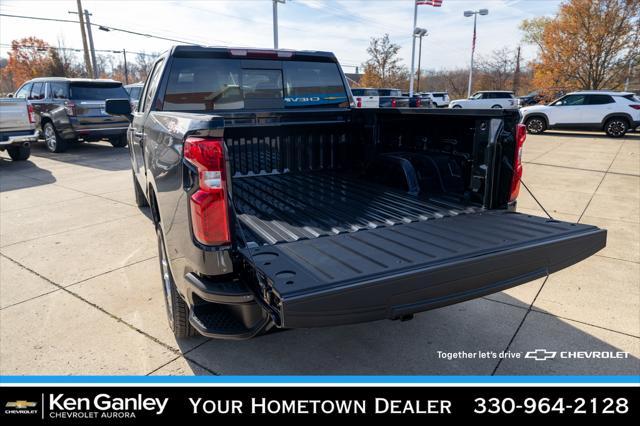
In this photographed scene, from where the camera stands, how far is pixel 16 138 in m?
10.8

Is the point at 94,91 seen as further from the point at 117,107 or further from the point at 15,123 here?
the point at 117,107

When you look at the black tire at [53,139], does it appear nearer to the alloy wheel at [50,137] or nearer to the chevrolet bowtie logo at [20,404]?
the alloy wheel at [50,137]

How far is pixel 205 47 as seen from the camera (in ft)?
11.9

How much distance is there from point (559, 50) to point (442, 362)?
115 ft

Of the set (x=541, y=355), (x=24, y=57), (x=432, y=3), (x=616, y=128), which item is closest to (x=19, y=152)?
(x=541, y=355)

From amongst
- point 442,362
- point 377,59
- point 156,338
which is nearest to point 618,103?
point 442,362

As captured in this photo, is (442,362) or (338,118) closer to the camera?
(442,362)

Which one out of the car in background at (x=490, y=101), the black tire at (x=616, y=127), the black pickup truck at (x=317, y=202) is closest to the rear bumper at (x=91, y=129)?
the black pickup truck at (x=317, y=202)

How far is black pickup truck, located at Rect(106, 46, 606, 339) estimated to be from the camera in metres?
1.94

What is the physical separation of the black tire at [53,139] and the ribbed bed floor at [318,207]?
1149cm

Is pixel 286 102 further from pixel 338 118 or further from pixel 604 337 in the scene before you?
pixel 604 337

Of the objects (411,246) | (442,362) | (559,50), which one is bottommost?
(442,362)

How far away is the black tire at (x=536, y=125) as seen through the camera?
18875 mm

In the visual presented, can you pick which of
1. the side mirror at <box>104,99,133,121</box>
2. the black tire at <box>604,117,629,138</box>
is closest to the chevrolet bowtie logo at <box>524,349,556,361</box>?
the side mirror at <box>104,99,133,121</box>
